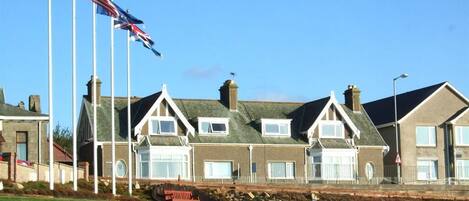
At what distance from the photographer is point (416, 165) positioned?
76.1 m

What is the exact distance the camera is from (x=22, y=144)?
60.1 m

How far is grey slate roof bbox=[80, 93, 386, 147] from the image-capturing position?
67569 mm

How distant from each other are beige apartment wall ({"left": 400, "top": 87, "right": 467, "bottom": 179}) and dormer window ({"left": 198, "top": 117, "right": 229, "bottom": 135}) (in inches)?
572

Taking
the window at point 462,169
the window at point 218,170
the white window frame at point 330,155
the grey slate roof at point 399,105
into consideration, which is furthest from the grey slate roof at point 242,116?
the window at point 462,169

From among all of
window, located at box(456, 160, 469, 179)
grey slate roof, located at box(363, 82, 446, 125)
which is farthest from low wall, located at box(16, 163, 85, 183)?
window, located at box(456, 160, 469, 179)

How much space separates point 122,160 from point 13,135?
8713 mm

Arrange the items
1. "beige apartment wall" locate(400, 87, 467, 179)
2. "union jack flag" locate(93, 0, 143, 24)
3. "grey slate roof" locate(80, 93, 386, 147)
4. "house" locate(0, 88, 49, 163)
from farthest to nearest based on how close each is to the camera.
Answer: "beige apartment wall" locate(400, 87, 467, 179) → "grey slate roof" locate(80, 93, 386, 147) → "house" locate(0, 88, 49, 163) → "union jack flag" locate(93, 0, 143, 24)

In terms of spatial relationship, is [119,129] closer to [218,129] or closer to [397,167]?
[218,129]

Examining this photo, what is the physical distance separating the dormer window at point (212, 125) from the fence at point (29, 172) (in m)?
15.8

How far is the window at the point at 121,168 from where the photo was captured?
6550cm

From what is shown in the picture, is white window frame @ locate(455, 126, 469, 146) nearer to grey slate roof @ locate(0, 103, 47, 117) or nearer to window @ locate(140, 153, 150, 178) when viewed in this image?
window @ locate(140, 153, 150, 178)

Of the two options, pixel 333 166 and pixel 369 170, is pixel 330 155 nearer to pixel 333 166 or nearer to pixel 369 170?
pixel 333 166

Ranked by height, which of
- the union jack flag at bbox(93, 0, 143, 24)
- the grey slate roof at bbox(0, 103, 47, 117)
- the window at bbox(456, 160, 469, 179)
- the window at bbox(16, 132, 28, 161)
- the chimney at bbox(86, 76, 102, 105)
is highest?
the union jack flag at bbox(93, 0, 143, 24)

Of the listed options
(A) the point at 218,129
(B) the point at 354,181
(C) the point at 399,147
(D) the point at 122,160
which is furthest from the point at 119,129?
(C) the point at 399,147
